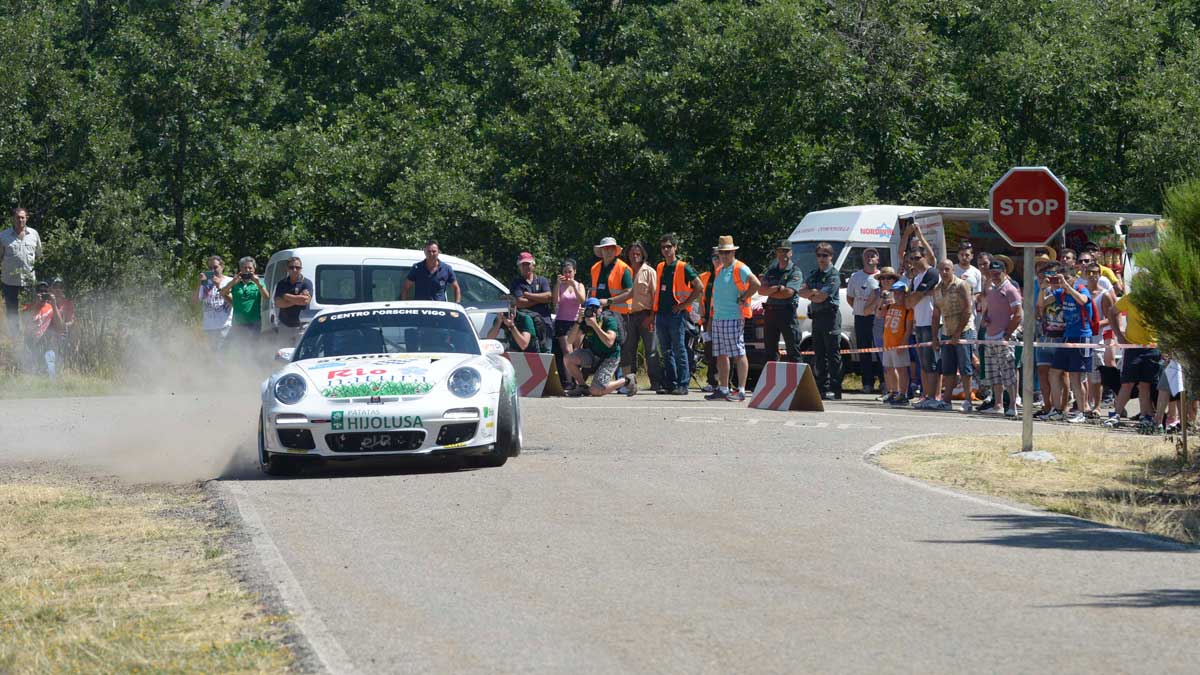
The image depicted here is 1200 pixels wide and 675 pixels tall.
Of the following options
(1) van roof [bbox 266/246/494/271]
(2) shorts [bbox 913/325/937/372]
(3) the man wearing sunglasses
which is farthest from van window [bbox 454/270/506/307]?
(2) shorts [bbox 913/325/937/372]

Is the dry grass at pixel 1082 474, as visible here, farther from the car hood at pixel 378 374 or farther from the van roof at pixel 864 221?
the van roof at pixel 864 221

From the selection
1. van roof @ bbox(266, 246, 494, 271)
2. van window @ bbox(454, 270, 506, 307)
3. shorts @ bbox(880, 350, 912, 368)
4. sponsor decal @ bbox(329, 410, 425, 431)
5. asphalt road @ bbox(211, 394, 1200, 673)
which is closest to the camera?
asphalt road @ bbox(211, 394, 1200, 673)

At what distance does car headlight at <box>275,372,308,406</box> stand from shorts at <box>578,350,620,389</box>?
825 cm

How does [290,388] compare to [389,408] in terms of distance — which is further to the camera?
[290,388]

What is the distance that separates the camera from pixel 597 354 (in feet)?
68.9

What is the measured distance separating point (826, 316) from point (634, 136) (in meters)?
14.9

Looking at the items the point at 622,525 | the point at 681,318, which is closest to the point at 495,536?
the point at 622,525

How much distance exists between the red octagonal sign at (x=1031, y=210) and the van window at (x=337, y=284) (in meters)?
11.0

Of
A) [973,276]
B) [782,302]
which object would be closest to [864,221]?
[973,276]

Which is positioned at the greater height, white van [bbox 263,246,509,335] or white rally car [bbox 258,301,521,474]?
white van [bbox 263,246,509,335]

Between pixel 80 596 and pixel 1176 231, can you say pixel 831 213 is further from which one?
pixel 80 596

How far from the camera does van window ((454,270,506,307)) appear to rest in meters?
23.5

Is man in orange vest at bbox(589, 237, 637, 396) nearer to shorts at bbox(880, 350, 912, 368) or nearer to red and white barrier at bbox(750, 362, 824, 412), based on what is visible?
red and white barrier at bbox(750, 362, 824, 412)

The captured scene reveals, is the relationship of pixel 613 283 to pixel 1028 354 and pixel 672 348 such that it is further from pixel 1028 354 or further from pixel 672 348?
pixel 1028 354
